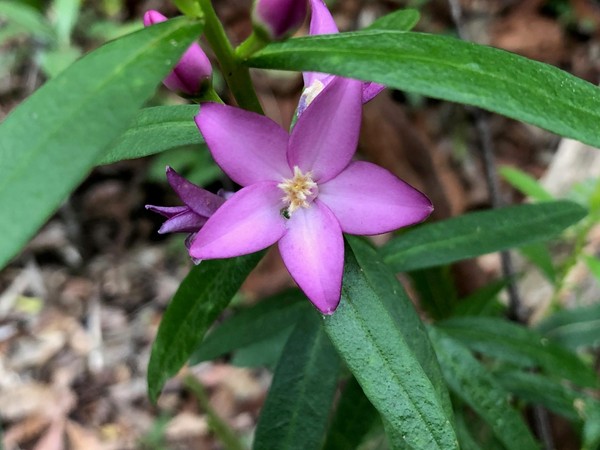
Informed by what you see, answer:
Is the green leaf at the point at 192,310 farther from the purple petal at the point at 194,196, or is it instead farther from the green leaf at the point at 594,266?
the green leaf at the point at 594,266

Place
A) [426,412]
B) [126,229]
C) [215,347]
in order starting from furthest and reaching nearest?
[126,229]
[215,347]
[426,412]

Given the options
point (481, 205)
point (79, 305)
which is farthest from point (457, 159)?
point (79, 305)

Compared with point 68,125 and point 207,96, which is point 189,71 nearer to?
point 207,96

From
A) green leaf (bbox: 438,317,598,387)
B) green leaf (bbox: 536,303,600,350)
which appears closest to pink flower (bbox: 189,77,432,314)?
green leaf (bbox: 438,317,598,387)

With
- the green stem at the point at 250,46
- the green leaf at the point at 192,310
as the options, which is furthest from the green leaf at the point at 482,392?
the green stem at the point at 250,46

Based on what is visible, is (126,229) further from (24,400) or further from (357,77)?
(357,77)

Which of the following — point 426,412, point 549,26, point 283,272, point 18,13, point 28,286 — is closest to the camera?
point 426,412
